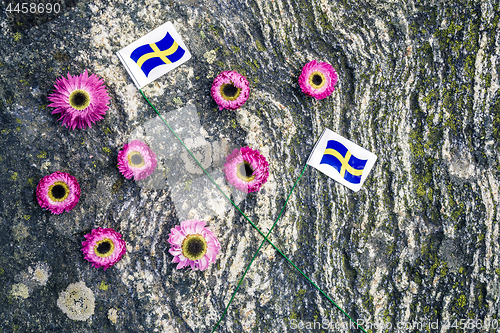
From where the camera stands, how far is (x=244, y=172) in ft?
5.71

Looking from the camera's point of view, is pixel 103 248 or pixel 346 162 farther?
pixel 346 162

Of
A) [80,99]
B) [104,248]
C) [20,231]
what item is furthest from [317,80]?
[20,231]

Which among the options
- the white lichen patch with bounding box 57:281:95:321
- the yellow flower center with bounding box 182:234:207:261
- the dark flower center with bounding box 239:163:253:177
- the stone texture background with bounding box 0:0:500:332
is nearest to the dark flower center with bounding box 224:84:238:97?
the stone texture background with bounding box 0:0:500:332

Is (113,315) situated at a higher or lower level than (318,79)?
lower

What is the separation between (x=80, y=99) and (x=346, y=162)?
4.60 feet

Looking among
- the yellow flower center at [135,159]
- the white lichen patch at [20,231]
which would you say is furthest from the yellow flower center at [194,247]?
the white lichen patch at [20,231]

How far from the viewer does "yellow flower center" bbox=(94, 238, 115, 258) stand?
164 centimetres

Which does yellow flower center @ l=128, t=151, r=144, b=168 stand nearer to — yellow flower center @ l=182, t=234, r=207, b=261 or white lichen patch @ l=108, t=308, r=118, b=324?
yellow flower center @ l=182, t=234, r=207, b=261

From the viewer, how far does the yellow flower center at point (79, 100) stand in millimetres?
1632

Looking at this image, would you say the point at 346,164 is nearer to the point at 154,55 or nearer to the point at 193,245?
the point at 193,245

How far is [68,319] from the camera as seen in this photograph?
1683mm

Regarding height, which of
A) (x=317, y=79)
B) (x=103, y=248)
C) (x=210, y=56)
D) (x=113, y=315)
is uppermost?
(x=210, y=56)

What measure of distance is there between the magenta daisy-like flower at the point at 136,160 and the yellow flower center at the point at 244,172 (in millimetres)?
440

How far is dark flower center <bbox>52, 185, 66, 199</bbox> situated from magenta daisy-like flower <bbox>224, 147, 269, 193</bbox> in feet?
2.67
